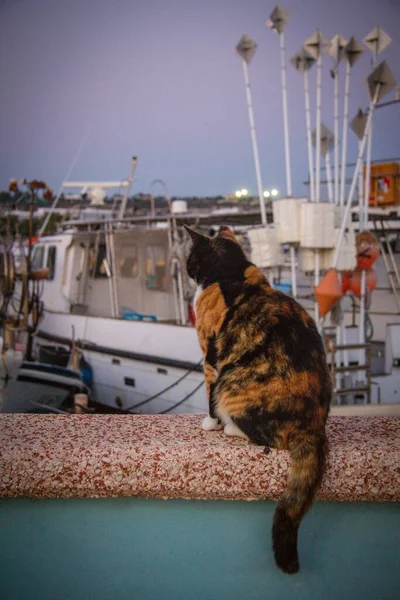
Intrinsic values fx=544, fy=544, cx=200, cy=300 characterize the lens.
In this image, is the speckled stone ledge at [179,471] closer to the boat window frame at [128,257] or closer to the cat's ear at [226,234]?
the cat's ear at [226,234]

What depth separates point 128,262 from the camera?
36.0 ft

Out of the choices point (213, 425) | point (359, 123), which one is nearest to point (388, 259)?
point (359, 123)

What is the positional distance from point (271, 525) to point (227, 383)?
1.78 feet

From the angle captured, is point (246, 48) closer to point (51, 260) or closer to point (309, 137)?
point (309, 137)

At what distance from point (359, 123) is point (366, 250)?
1.83 metres

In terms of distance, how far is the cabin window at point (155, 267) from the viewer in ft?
35.9

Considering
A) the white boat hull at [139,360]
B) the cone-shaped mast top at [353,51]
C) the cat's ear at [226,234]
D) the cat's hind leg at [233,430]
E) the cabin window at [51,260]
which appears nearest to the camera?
the cat's hind leg at [233,430]

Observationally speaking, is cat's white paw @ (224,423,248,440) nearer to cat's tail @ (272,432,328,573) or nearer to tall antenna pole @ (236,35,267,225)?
cat's tail @ (272,432,328,573)

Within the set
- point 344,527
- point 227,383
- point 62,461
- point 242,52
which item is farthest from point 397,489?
point 242,52

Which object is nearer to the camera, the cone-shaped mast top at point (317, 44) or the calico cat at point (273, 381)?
the calico cat at point (273, 381)

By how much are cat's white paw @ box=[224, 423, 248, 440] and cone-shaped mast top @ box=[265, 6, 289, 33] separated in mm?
6700

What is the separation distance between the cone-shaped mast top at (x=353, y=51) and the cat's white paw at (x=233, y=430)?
6771 mm

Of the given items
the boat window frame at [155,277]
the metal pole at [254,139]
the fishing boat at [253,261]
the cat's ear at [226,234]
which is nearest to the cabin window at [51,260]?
the fishing boat at [253,261]

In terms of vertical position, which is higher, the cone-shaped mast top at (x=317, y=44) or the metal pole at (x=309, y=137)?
the cone-shaped mast top at (x=317, y=44)
